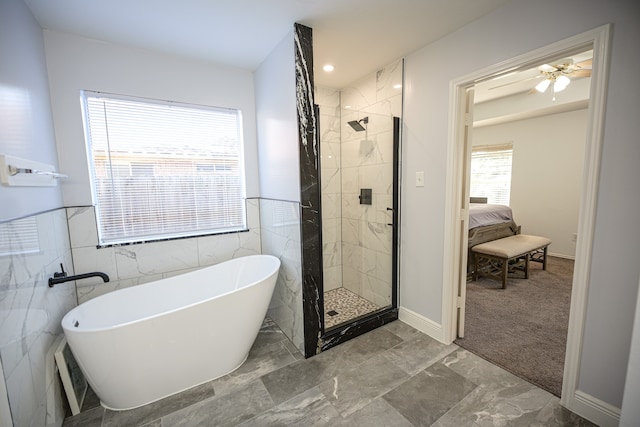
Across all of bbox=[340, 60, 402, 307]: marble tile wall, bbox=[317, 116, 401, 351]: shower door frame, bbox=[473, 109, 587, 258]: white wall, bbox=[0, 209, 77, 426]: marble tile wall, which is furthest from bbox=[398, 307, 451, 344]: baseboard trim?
bbox=[473, 109, 587, 258]: white wall

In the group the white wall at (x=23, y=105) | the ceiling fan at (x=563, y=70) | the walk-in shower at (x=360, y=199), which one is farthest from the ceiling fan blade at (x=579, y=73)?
the white wall at (x=23, y=105)

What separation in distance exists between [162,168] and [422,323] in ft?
8.66

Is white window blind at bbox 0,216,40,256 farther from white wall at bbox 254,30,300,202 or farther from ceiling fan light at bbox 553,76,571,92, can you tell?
ceiling fan light at bbox 553,76,571,92

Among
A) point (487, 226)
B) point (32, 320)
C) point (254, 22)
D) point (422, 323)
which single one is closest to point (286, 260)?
point (422, 323)

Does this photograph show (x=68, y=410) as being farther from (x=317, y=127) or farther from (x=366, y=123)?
(x=366, y=123)

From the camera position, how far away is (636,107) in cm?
120

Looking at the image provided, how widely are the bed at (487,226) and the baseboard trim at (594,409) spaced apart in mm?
2139

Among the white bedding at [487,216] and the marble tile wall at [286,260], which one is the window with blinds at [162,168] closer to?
the marble tile wall at [286,260]

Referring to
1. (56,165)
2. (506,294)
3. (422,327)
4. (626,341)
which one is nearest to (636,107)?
(626,341)

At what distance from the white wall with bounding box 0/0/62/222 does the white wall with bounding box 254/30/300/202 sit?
145 centimetres

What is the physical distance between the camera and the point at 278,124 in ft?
7.02

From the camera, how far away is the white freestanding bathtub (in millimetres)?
1405

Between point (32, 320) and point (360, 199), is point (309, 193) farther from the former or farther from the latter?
point (32, 320)

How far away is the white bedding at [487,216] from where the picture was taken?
360 centimetres
